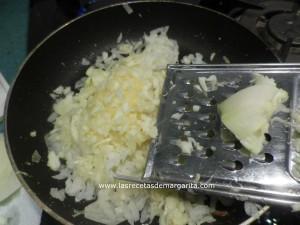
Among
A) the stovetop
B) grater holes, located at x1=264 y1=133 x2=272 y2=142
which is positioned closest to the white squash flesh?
grater holes, located at x1=264 y1=133 x2=272 y2=142

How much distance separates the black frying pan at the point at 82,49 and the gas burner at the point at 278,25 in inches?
1.8

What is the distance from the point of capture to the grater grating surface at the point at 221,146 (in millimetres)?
712

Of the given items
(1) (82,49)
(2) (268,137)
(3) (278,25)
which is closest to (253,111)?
(2) (268,137)

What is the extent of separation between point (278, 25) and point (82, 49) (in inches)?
22.3

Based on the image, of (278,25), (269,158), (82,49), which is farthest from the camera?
(82,49)

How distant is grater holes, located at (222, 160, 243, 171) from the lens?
74cm

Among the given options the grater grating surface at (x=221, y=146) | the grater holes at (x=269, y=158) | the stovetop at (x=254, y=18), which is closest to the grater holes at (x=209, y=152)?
the grater grating surface at (x=221, y=146)

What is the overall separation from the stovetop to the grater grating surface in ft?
0.55

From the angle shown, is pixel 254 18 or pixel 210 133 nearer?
pixel 210 133

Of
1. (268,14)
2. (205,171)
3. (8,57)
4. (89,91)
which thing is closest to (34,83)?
(89,91)

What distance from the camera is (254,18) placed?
1068 millimetres

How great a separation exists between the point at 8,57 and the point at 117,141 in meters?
0.57

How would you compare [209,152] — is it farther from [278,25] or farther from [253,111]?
[278,25]

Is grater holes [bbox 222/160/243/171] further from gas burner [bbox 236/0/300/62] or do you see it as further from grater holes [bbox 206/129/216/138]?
gas burner [bbox 236/0/300/62]
